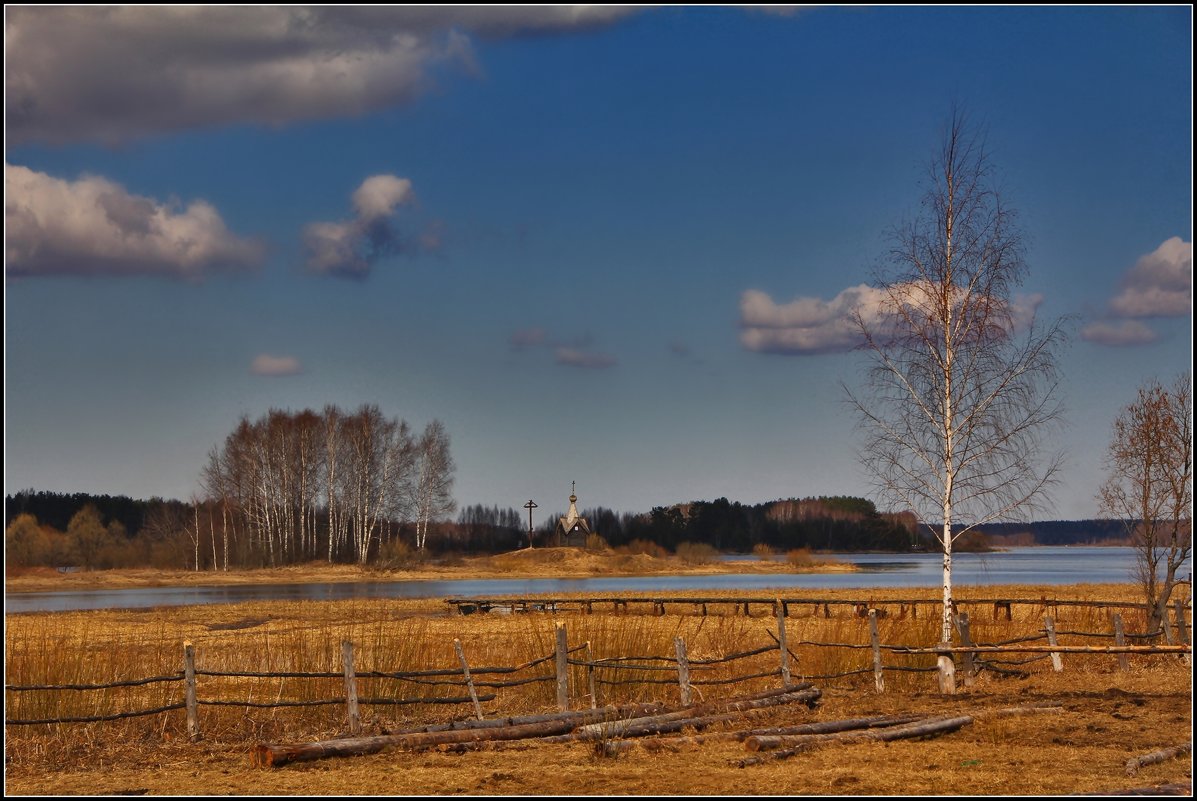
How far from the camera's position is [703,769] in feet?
40.2

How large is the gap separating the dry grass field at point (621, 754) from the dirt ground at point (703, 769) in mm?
32

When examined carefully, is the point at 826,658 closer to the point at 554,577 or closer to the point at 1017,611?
the point at 1017,611

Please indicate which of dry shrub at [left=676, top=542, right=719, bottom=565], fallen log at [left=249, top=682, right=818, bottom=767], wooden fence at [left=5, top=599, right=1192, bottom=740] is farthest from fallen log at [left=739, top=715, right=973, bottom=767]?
dry shrub at [left=676, top=542, right=719, bottom=565]

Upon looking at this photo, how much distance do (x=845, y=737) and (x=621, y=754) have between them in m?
A: 2.58

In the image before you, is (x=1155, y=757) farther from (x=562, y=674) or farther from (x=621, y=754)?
(x=562, y=674)

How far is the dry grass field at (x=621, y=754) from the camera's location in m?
11.6

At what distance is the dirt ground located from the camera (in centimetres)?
1132

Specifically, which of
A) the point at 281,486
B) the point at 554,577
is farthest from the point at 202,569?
the point at 554,577

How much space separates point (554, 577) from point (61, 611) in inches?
2097

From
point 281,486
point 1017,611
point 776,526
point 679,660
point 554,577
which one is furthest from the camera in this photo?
point 776,526

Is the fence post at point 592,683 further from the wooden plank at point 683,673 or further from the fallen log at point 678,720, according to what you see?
the fallen log at point 678,720

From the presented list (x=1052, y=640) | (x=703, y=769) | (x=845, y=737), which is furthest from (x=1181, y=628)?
(x=703, y=769)

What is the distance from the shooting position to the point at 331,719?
15672 mm

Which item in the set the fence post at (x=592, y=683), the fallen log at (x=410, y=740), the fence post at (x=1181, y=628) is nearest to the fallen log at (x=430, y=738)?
the fallen log at (x=410, y=740)
